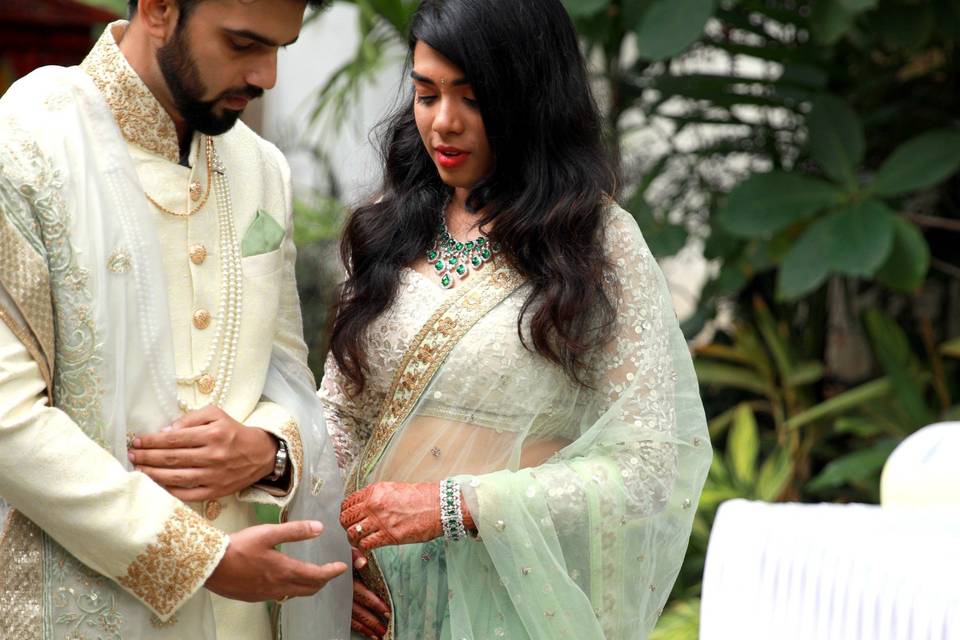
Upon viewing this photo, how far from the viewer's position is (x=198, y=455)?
1802 mm

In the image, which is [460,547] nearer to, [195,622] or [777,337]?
[195,622]

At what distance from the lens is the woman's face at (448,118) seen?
2.04m

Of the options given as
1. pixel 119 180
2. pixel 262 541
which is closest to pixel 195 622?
pixel 262 541

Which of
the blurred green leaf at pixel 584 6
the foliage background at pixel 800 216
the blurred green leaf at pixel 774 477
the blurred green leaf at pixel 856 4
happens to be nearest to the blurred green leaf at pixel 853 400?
the foliage background at pixel 800 216

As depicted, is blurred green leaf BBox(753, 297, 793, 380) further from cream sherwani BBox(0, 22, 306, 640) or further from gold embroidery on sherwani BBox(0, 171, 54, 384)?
gold embroidery on sherwani BBox(0, 171, 54, 384)

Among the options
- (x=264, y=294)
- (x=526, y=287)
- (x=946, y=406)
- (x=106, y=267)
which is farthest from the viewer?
(x=946, y=406)

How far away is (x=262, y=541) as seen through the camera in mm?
1771

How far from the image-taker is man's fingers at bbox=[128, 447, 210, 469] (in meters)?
1.79

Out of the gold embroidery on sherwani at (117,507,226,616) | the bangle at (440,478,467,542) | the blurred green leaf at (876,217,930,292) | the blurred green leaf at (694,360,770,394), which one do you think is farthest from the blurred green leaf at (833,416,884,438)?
the gold embroidery on sherwani at (117,507,226,616)

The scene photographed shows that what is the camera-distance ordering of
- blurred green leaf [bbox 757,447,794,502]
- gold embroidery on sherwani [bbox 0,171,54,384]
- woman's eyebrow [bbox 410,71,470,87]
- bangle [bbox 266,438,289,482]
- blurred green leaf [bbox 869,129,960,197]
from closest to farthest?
gold embroidery on sherwani [bbox 0,171,54,384] → bangle [bbox 266,438,289,482] → woman's eyebrow [bbox 410,71,470,87] → blurred green leaf [bbox 869,129,960,197] → blurred green leaf [bbox 757,447,794,502]

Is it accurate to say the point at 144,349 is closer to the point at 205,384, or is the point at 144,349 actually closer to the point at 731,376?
the point at 205,384

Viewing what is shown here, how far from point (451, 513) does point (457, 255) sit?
16.5 inches

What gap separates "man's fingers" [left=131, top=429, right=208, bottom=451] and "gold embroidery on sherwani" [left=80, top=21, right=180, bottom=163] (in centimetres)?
39

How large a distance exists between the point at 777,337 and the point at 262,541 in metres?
3.10
